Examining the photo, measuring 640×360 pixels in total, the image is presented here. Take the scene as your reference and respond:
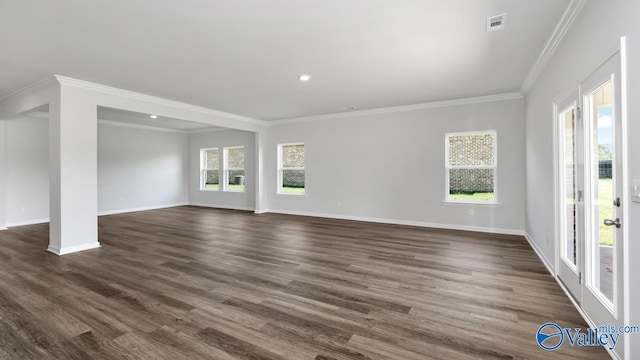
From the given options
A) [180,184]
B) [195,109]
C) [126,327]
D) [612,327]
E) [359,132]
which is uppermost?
[195,109]

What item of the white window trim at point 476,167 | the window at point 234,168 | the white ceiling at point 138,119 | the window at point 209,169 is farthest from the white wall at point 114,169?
the white window trim at point 476,167

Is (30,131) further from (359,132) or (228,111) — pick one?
(359,132)

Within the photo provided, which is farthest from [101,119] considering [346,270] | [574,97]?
[574,97]

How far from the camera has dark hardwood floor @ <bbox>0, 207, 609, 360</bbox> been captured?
193 cm

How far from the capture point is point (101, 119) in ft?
24.2

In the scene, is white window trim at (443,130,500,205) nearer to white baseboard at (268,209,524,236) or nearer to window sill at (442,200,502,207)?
window sill at (442,200,502,207)

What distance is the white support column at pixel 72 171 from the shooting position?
4082 mm

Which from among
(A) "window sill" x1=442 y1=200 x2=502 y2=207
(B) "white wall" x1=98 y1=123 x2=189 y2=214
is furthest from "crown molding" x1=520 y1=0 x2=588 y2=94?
(B) "white wall" x1=98 y1=123 x2=189 y2=214

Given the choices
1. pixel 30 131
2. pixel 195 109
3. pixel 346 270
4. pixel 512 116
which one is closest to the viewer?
pixel 346 270

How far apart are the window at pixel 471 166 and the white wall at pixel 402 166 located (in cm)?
13

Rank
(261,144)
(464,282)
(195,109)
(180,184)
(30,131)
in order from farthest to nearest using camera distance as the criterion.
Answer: (180,184) → (261,144) → (30,131) → (195,109) → (464,282)

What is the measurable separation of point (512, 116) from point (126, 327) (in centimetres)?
625

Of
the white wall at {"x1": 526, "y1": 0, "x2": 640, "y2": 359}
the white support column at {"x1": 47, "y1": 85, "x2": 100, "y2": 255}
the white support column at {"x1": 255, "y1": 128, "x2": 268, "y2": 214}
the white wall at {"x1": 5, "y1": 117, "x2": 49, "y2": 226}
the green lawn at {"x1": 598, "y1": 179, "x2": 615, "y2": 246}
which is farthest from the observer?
the white support column at {"x1": 255, "y1": 128, "x2": 268, "y2": 214}

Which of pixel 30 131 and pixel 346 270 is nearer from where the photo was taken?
pixel 346 270
